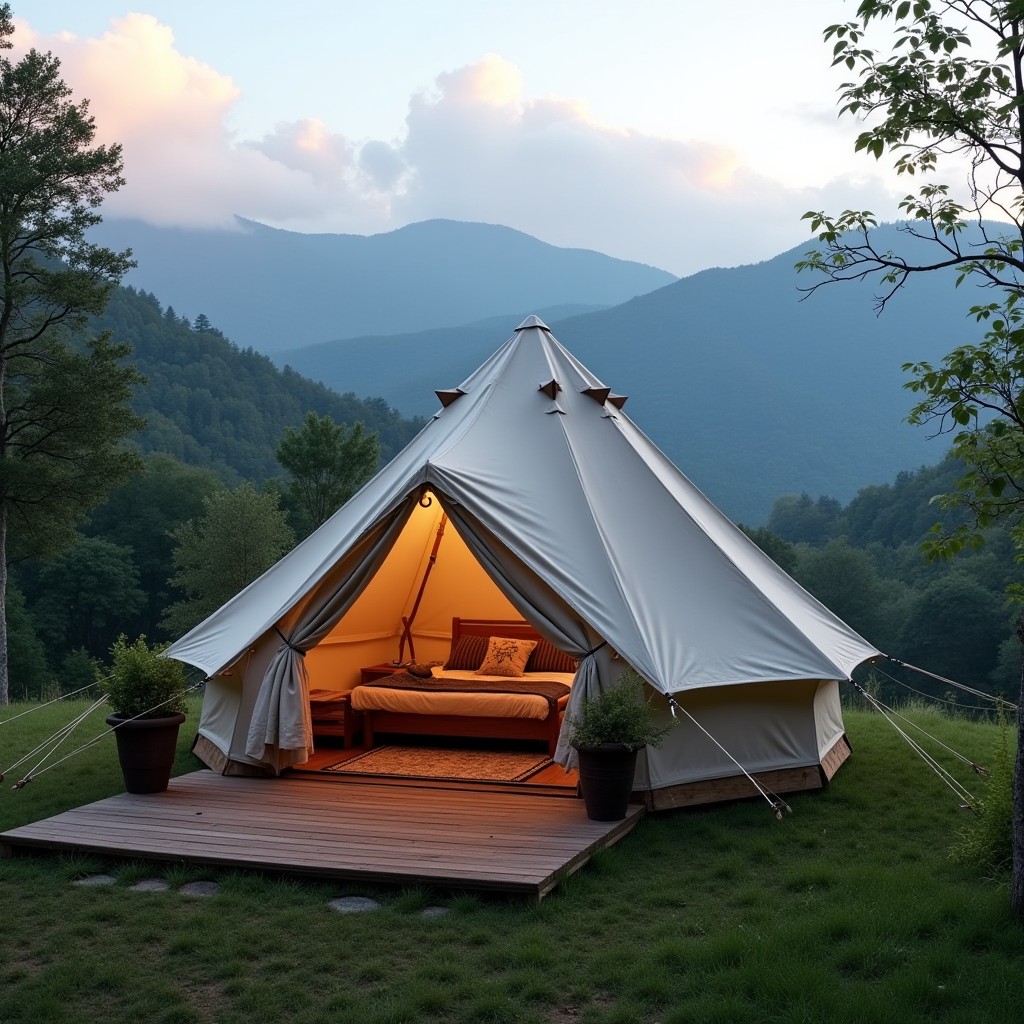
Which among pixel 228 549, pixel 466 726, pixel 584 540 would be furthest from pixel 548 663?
pixel 228 549

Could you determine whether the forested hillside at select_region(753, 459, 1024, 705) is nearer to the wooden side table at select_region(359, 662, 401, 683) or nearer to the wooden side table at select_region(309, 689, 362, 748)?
the wooden side table at select_region(359, 662, 401, 683)

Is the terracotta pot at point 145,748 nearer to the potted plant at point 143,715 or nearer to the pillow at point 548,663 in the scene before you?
the potted plant at point 143,715

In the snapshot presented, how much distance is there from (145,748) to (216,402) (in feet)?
A: 134

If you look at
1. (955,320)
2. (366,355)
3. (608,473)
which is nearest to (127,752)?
(608,473)

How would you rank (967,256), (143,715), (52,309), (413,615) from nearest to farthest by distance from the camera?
(967,256) < (143,715) < (413,615) < (52,309)

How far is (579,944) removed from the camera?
4094 mm

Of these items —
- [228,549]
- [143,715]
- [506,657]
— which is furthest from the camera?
[228,549]

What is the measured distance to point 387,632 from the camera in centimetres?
934

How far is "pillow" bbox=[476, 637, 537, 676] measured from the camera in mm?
8516

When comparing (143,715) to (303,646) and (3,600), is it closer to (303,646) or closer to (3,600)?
(303,646)

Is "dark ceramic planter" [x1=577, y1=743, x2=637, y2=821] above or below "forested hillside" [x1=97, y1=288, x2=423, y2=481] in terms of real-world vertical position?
below

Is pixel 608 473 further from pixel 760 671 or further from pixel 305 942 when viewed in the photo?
pixel 305 942

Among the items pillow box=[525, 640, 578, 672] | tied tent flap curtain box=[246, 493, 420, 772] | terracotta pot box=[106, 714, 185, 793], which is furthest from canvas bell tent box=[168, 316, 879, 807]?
pillow box=[525, 640, 578, 672]

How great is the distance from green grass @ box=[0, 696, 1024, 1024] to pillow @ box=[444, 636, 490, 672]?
354 centimetres
